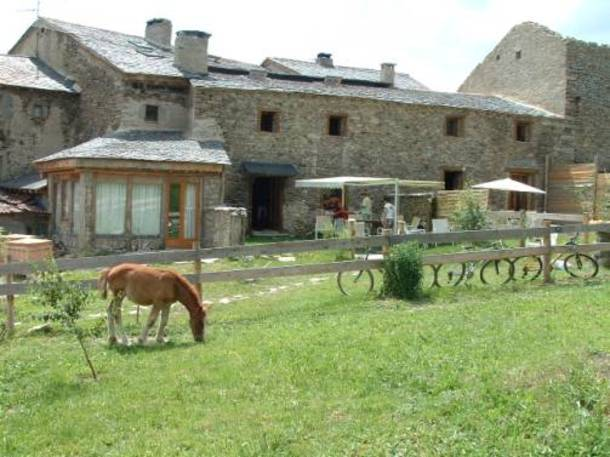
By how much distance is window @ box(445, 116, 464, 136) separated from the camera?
29.9 m

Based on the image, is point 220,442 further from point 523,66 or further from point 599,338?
point 523,66

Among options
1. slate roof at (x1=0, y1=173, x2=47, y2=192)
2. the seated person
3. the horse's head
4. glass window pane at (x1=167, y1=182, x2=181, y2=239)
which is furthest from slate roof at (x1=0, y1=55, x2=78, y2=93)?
the horse's head

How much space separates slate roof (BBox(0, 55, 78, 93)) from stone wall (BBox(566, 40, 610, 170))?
1965 cm

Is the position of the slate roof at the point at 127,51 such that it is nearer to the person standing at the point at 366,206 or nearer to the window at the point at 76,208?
the window at the point at 76,208

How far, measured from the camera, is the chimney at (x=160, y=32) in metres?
31.5

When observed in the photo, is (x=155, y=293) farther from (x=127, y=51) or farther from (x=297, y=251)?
(x=127, y=51)

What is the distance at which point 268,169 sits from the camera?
2598 cm

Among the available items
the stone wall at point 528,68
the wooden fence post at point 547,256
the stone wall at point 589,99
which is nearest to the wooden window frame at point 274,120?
the stone wall at point 528,68

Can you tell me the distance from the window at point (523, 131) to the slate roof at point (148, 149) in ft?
41.7

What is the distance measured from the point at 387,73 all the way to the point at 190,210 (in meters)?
14.6

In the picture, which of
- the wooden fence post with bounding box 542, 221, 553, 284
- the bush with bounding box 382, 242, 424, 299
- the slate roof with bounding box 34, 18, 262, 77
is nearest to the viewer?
the bush with bounding box 382, 242, 424, 299

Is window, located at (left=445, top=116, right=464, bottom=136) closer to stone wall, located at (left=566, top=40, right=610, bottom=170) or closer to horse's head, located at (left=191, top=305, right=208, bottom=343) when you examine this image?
stone wall, located at (left=566, top=40, right=610, bottom=170)

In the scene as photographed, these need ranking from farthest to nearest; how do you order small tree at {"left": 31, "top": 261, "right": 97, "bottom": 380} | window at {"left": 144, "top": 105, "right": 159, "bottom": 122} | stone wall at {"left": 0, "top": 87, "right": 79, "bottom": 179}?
1. stone wall at {"left": 0, "top": 87, "right": 79, "bottom": 179}
2. window at {"left": 144, "top": 105, "right": 159, "bottom": 122}
3. small tree at {"left": 31, "top": 261, "right": 97, "bottom": 380}

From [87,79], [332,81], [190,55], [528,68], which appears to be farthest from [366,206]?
[528,68]
